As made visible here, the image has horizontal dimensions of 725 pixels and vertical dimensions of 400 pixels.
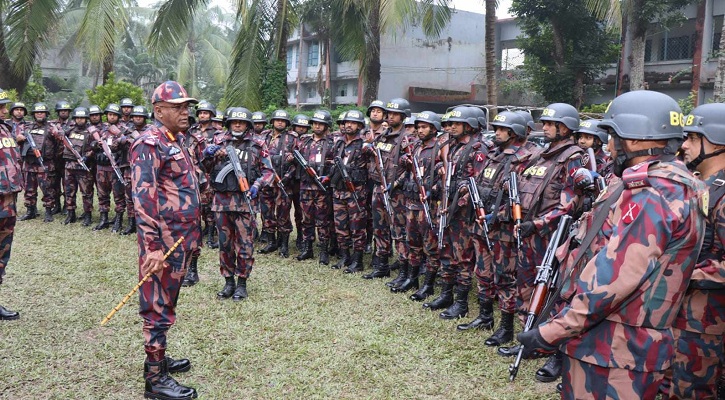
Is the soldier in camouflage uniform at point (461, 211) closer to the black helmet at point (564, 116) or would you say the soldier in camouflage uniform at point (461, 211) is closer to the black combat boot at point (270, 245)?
the black helmet at point (564, 116)

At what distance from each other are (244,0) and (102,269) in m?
7.71

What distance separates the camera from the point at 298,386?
454 cm

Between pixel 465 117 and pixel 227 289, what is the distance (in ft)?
11.0

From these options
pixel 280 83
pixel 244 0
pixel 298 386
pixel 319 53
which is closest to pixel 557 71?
pixel 280 83

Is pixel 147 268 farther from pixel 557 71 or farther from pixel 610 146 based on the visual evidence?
pixel 557 71

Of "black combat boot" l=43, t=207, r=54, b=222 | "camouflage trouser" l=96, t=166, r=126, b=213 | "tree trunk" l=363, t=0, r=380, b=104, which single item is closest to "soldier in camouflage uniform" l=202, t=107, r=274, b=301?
"camouflage trouser" l=96, t=166, r=126, b=213

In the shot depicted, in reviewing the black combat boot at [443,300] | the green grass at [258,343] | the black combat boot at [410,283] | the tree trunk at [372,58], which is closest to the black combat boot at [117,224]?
the green grass at [258,343]

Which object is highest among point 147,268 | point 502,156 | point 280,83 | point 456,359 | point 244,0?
point 244,0

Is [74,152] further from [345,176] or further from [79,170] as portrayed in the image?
[345,176]

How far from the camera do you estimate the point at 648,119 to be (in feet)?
8.63

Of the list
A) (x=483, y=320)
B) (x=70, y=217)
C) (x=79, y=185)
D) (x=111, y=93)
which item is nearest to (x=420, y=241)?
(x=483, y=320)

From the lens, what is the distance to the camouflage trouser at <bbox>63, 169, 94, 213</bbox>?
10.8m

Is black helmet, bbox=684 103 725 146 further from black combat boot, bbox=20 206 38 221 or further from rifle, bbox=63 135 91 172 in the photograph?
black combat boot, bbox=20 206 38 221

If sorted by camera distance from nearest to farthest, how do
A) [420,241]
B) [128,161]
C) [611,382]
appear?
1. [611,382]
2. [420,241]
3. [128,161]
